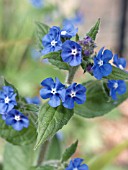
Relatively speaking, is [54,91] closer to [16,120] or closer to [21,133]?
[16,120]

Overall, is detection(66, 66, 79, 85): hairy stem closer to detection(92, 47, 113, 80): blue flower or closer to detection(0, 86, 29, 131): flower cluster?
detection(92, 47, 113, 80): blue flower

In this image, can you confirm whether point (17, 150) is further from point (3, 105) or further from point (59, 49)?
point (59, 49)

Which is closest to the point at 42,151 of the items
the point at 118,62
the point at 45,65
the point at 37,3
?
the point at 118,62

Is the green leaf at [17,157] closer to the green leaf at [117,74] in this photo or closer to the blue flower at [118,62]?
the blue flower at [118,62]

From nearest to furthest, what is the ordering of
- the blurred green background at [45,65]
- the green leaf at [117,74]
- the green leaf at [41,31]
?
1. the green leaf at [117,74]
2. the green leaf at [41,31]
3. the blurred green background at [45,65]

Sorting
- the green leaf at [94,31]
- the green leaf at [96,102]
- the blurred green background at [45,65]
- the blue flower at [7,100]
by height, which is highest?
the green leaf at [94,31]

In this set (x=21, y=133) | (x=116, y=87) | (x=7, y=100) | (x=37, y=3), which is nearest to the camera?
(x=7, y=100)

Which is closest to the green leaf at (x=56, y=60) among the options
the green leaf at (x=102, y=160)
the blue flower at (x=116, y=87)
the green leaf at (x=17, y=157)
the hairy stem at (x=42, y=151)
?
the blue flower at (x=116, y=87)

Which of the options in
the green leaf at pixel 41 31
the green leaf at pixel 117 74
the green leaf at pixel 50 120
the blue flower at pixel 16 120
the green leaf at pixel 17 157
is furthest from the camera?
the green leaf at pixel 17 157
